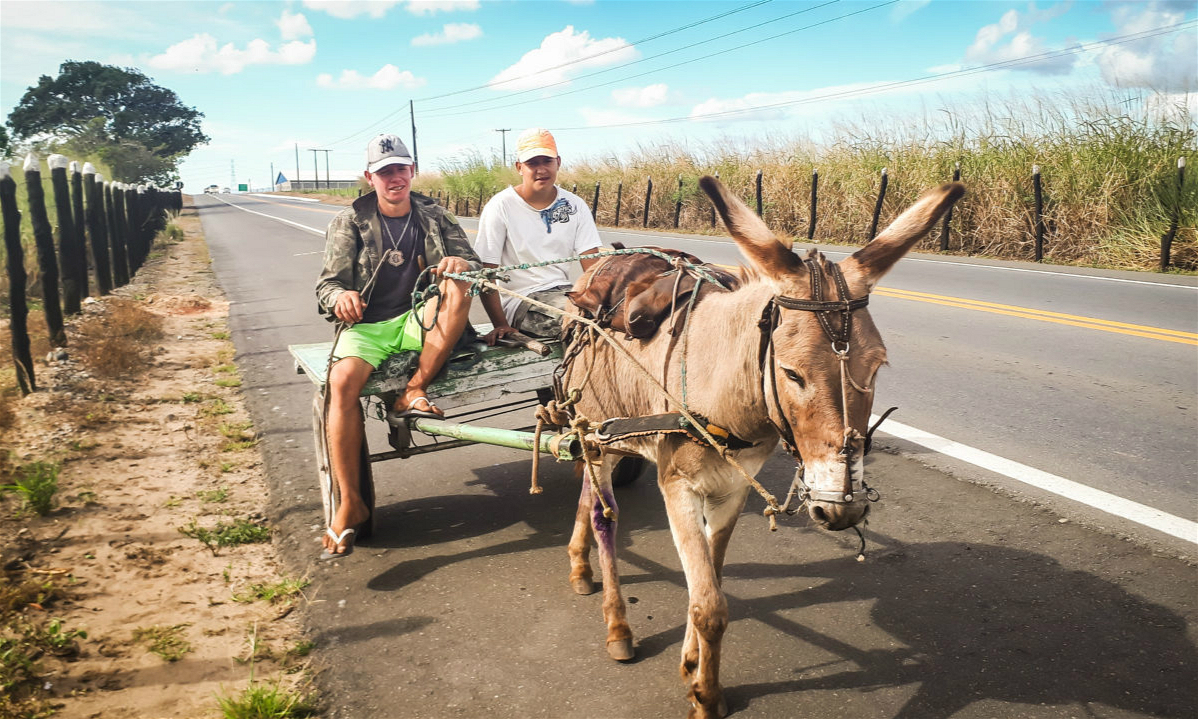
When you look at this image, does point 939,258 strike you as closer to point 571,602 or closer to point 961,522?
point 961,522

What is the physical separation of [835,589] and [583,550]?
1.16 metres

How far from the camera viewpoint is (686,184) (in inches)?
1058

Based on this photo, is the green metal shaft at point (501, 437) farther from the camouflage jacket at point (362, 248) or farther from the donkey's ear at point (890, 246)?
the donkey's ear at point (890, 246)

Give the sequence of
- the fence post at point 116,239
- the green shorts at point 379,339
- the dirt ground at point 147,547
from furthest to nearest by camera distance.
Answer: the fence post at point 116,239 → the green shorts at point 379,339 → the dirt ground at point 147,547

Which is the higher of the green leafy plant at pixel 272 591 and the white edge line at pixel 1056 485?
the white edge line at pixel 1056 485

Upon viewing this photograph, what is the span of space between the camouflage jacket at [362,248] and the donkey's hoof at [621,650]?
2.17 meters

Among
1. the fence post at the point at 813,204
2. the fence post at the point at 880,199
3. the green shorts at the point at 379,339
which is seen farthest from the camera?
the fence post at the point at 813,204

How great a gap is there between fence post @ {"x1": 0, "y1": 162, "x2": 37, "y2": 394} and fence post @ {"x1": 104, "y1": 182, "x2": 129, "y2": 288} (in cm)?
831

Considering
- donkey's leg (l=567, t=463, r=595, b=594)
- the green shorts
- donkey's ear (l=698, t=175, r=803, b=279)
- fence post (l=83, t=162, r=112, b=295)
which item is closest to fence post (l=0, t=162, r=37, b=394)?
the green shorts

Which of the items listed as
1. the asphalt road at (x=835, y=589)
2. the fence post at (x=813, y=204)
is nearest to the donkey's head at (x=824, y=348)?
the asphalt road at (x=835, y=589)

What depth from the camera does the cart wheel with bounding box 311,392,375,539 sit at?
4.50 meters

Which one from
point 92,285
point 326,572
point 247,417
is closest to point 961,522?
point 326,572

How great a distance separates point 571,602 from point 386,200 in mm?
2474

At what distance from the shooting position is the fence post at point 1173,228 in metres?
13.9
